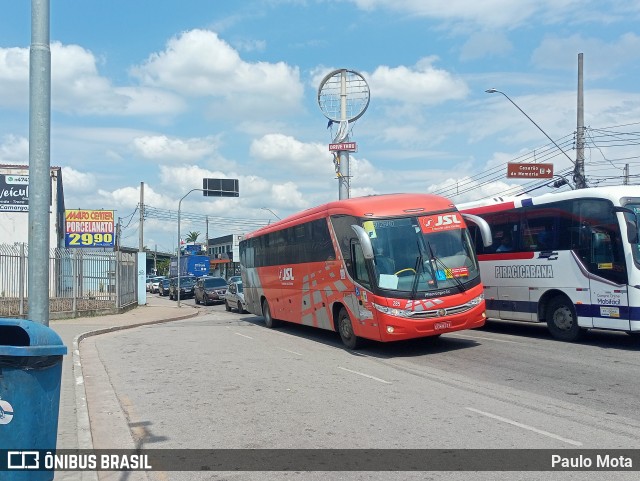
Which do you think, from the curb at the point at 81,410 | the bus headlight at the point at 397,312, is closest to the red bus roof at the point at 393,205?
the bus headlight at the point at 397,312

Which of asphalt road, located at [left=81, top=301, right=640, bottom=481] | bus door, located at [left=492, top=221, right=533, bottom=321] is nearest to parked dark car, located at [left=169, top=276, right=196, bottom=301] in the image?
asphalt road, located at [left=81, top=301, right=640, bottom=481]

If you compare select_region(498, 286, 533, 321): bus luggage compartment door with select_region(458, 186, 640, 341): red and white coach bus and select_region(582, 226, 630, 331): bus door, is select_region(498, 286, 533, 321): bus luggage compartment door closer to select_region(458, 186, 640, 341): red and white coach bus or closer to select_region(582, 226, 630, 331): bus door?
select_region(458, 186, 640, 341): red and white coach bus

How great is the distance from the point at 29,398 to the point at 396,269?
9.41 metres

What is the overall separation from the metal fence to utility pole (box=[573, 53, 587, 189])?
1995 centimetres

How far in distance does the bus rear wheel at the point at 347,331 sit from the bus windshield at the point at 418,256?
6.90ft

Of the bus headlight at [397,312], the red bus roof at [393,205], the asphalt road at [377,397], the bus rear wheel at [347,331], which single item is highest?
the red bus roof at [393,205]

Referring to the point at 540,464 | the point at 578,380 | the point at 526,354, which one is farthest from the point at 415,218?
the point at 540,464

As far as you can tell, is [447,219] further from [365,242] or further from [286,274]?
[286,274]

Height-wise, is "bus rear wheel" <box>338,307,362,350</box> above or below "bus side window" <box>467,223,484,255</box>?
below

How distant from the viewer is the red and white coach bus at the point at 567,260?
1310cm

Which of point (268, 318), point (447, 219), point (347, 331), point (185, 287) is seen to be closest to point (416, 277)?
point (447, 219)

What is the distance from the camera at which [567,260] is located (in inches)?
571

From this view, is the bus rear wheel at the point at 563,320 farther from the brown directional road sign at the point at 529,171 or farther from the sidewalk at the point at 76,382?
the brown directional road sign at the point at 529,171

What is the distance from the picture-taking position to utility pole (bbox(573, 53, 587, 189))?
2472 centimetres
